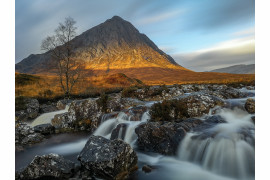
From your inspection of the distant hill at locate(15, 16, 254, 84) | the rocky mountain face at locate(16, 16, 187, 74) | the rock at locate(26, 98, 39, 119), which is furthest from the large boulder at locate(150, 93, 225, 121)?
the rocky mountain face at locate(16, 16, 187, 74)

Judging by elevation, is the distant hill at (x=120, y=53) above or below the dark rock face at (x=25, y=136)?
above

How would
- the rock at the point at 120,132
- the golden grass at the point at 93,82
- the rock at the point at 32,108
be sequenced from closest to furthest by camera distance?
the rock at the point at 120,132 < the rock at the point at 32,108 < the golden grass at the point at 93,82

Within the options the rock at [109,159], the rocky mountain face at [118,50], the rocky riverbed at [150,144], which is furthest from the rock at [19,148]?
the rocky mountain face at [118,50]

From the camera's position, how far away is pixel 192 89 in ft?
57.3

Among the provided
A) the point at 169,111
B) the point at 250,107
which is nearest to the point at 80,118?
the point at 169,111

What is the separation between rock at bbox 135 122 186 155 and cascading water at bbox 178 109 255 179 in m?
0.29

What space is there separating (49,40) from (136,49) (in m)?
115

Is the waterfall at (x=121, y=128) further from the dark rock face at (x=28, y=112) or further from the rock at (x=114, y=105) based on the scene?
the dark rock face at (x=28, y=112)

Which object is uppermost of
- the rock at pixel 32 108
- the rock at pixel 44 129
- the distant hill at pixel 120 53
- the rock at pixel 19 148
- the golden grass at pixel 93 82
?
the distant hill at pixel 120 53

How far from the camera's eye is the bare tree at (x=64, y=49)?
1965 cm

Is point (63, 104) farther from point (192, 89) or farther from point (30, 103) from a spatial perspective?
point (192, 89)

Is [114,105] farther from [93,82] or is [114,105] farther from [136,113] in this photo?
[93,82]
